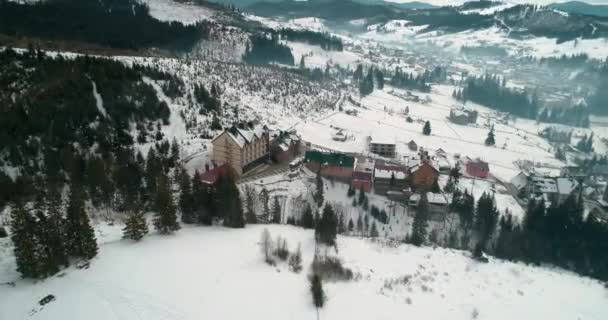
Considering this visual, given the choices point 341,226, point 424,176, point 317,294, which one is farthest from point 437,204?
point 317,294

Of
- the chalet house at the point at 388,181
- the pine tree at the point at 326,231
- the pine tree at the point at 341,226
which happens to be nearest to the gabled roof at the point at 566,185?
the chalet house at the point at 388,181

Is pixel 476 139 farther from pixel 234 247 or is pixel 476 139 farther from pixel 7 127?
pixel 7 127

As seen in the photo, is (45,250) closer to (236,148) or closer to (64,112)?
(236,148)

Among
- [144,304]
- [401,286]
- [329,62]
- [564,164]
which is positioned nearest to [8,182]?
[144,304]

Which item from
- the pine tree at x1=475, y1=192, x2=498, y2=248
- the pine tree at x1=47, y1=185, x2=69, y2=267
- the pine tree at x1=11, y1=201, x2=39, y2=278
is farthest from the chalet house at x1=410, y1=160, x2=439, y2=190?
the pine tree at x1=11, y1=201, x2=39, y2=278

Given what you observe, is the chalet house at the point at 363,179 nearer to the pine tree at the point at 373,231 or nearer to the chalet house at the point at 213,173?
the pine tree at the point at 373,231
